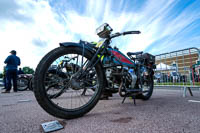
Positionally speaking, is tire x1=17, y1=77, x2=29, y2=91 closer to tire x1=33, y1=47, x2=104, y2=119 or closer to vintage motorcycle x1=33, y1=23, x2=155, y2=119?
vintage motorcycle x1=33, y1=23, x2=155, y2=119

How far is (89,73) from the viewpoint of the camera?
1.71 meters

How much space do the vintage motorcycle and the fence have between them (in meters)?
2.43

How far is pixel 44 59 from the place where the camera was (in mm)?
1216

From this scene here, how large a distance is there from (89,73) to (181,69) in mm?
4916

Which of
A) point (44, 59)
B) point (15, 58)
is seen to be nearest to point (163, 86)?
point (44, 59)

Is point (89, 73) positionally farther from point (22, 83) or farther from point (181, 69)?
point (22, 83)

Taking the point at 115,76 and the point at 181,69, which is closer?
the point at 115,76

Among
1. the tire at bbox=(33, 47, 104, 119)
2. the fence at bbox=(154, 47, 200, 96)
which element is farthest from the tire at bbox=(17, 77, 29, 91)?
the fence at bbox=(154, 47, 200, 96)

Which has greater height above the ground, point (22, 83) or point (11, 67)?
point (11, 67)

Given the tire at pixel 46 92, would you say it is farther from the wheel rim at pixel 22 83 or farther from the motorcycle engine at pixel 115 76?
the wheel rim at pixel 22 83

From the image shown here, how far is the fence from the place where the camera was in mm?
4127

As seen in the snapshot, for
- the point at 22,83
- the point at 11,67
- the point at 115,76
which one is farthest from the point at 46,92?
the point at 22,83

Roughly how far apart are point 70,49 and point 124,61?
1.06 meters

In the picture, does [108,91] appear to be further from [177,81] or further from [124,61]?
[177,81]
